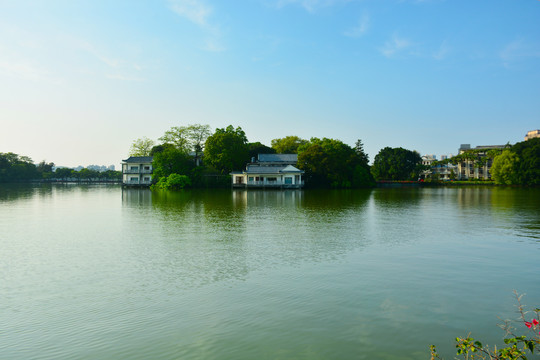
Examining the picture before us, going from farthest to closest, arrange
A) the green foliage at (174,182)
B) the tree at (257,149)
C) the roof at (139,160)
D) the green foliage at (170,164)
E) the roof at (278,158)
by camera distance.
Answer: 1. the tree at (257,149)
2. the roof at (139,160)
3. the roof at (278,158)
4. the green foliage at (170,164)
5. the green foliage at (174,182)

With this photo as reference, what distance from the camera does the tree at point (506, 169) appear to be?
79812mm

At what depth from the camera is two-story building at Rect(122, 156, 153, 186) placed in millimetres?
80312

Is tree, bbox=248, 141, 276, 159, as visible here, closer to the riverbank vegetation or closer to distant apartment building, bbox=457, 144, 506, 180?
the riverbank vegetation

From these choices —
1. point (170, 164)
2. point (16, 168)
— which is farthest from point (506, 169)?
point (16, 168)

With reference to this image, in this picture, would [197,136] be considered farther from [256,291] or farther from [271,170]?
[256,291]

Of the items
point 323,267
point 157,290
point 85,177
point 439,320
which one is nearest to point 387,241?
point 323,267

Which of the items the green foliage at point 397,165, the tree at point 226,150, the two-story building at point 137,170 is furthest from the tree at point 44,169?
the green foliage at point 397,165

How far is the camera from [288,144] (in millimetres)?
93438

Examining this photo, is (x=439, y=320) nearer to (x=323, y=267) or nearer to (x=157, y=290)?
A: (x=323, y=267)

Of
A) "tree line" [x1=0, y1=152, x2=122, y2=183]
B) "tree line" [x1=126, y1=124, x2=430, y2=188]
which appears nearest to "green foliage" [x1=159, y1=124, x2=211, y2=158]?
"tree line" [x1=126, y1=124, x2=430, y2=188]

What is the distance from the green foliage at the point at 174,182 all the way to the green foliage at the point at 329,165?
21.8 metres

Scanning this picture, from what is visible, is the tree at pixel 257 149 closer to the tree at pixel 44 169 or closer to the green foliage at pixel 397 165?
the green foliage at pixel 397 165

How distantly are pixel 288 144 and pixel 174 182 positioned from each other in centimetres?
3453

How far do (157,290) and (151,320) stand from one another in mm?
2056
